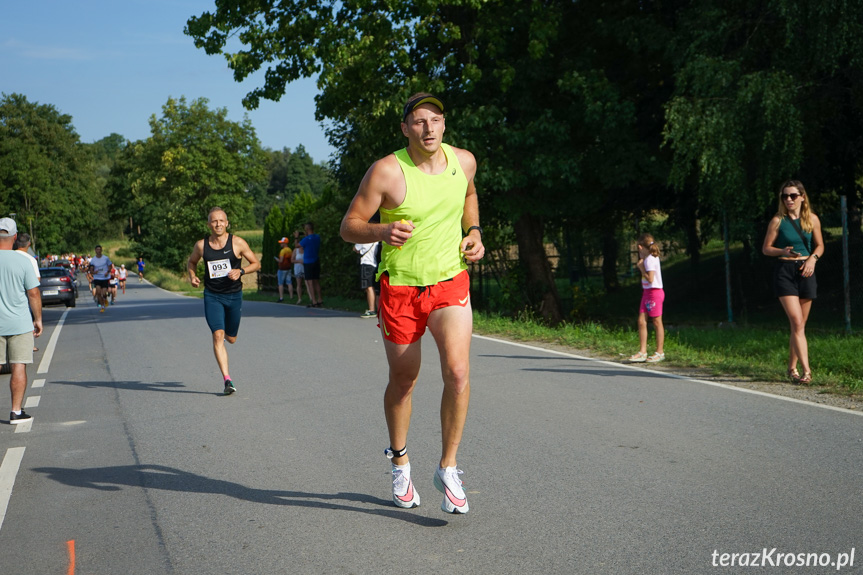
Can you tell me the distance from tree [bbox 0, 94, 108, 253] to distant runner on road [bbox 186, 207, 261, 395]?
8165 cm

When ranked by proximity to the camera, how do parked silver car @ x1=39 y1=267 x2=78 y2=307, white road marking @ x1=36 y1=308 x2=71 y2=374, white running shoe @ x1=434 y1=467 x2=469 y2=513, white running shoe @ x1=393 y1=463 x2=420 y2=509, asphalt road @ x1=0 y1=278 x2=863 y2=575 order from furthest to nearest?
parked silver car @ x1=39 y1=267 x2=78 y2=307 < white road marking @ x1=36 y1=308 x2=71 y2=374 < white running shoe @ x1=393 y1=463 x2=420 y2=509 < white running shoe @ x1=434 y1=467 x2=469 y2=513 < asphalt road @ x1=0 y1=278 x2=863 y2=575

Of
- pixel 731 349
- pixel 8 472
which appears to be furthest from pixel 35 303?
pixel 731 349

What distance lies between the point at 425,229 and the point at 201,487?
7.63 ft

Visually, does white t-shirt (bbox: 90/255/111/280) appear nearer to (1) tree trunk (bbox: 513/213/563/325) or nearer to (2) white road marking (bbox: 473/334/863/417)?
(1) tree trunk (bbox: 513/213/563/325)

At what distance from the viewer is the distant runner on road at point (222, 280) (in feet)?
31.2

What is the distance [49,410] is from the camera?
29.8 ft

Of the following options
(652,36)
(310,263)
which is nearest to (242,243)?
(652,36)

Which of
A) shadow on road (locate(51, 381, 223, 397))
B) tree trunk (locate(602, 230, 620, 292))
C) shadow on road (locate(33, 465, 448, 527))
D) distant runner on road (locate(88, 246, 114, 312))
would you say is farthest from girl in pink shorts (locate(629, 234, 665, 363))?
distant runner on road (locate(88, 246, 114, 312))

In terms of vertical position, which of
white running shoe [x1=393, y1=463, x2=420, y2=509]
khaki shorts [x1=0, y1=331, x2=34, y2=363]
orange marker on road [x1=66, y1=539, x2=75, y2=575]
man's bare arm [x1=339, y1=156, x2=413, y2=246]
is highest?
man's bare arm [x1=339, y1=156, x2=413, y2=246]

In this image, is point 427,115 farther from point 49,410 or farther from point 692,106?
point 692,106

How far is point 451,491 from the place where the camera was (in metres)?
4.71

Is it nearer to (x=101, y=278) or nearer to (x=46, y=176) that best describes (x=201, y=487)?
(x=101, y=278)

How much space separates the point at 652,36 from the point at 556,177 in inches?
126

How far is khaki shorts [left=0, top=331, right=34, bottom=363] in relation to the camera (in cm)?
840
